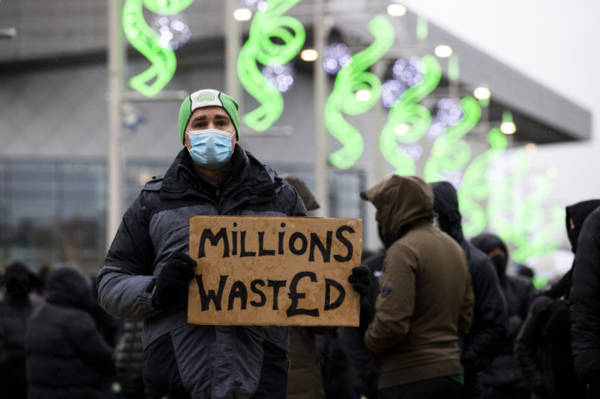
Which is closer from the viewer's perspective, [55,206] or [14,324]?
[14,324]

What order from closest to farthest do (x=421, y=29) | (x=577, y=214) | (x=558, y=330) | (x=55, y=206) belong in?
(x=577, y=214) → (x=558, y=330) → (x=421, y=29) → (x=55, y=206)

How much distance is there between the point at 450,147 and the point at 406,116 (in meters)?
6.14

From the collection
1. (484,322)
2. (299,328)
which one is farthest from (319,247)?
(484,322)

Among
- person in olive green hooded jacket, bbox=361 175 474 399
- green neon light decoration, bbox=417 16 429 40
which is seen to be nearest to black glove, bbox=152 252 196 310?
person in olive green hooded jacket, bbox=361 175 474 399

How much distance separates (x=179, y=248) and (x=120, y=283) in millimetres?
260

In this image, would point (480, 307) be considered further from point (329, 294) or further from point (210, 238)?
point (210, 238)

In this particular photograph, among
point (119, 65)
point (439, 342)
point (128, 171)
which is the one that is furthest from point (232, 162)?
point (128, 171)

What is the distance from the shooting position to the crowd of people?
3.91 metres

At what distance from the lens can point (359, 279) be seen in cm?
395

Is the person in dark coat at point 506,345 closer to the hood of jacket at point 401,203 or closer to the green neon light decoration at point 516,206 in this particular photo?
the hood of jacket at point 401,203

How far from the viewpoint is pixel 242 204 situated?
158 inches

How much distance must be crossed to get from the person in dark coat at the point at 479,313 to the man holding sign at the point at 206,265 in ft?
6.87

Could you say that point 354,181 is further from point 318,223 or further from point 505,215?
point 318,223

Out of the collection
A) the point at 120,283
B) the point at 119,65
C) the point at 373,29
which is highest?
the point at 373,29
